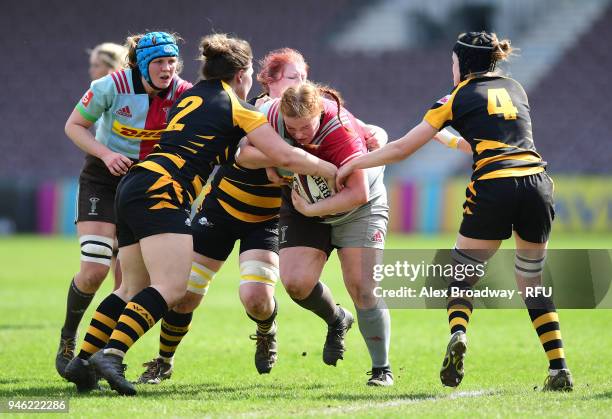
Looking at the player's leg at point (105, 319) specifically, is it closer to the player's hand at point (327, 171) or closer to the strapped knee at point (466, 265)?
the player's hand at point (327, 171)

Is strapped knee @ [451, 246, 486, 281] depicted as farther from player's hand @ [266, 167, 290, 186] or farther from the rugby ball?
player's hand @ [266, 167, 290, 186]

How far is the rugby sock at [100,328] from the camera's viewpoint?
558 centimetres

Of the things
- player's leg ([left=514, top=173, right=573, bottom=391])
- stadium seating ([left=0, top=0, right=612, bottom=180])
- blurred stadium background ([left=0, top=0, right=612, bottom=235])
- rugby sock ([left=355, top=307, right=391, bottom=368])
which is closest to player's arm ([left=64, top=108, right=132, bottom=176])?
rugby sock ([left=355, top=307, right=391, bottom=368])

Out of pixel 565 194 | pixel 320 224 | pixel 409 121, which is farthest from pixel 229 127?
pixel 409 121

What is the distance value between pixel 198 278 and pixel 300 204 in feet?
2.77

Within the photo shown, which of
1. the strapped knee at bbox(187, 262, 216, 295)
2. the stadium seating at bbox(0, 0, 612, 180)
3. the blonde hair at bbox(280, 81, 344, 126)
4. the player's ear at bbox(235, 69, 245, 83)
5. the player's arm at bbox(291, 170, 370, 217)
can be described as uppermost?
the stadium seating at bbox(0, 0, 612, 180)

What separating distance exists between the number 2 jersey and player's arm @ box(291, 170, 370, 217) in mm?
1243

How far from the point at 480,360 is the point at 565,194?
1593cm

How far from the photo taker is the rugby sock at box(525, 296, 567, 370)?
5568 mm

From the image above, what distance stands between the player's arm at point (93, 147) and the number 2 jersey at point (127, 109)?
0.05 m

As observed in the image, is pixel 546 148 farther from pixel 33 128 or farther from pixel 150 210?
pixel 150 210

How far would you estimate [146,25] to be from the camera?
27906 mm

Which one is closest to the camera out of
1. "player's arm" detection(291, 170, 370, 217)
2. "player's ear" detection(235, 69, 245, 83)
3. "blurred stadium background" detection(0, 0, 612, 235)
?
"player's ear" detection(235, 69, 245, 83)

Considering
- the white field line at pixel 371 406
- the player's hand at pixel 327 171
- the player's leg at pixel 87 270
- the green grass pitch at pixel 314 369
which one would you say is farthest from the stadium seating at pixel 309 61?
the white field line at pixel 371 406
